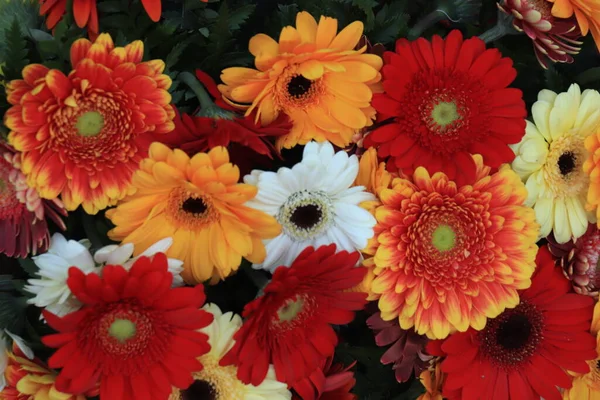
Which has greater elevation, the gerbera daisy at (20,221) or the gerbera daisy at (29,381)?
the gerbera daisy at (20,221)

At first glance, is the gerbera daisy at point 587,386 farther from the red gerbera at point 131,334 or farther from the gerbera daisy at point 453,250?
the red gerbera at point 131,334

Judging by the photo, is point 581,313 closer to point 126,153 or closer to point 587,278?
point 587,278

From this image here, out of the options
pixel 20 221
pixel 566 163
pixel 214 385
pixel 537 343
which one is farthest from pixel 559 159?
pixel 20 221

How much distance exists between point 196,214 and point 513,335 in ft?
1.29

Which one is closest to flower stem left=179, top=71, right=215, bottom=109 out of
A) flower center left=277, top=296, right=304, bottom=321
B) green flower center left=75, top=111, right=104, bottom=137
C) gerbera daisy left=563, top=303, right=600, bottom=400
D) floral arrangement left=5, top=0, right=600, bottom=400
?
floral arrangement left=5, top=0, right=600, bottom=400

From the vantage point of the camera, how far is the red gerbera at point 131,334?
52 centimetres

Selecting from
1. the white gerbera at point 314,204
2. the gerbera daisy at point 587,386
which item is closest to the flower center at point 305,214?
the white gerbera at point 314,204

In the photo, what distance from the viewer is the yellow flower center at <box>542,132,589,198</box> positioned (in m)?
0.67

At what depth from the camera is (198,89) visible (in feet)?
2.01

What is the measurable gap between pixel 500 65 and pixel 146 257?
393 millimetres

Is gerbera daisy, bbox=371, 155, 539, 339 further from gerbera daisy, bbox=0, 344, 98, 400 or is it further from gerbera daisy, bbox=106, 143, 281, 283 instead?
gerbera daisy, bbox=0, 344, 98, 400

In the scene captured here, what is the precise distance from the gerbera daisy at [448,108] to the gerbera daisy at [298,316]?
131mm

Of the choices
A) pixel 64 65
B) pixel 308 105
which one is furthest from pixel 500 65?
pixel 64 65

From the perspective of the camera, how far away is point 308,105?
0.61m
